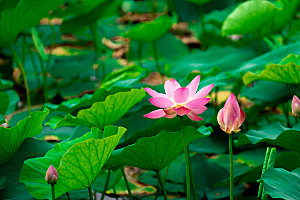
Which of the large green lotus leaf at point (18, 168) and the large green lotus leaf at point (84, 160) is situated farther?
the large green lotus leaf at point (18, 168)

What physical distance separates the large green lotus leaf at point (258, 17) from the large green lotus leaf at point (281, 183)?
2.60ft

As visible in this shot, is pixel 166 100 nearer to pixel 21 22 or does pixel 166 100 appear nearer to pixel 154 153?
pixel 154 153

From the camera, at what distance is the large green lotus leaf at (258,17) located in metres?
1.51

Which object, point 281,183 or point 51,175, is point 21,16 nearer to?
point 51,175

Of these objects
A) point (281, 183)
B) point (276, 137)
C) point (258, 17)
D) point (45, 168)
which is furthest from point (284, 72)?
point (45, 168)

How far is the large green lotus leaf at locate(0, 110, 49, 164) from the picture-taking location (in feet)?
2.92

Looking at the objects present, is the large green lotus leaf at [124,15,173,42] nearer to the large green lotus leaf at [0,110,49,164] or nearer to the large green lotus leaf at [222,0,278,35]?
the large green lotus leaf at [222,0,278,35]

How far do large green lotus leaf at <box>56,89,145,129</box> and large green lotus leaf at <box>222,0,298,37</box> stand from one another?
70 centimetres

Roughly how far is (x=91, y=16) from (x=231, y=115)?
147 cm

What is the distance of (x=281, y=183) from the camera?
0.83 meters

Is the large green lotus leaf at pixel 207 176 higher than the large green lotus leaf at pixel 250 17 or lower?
lower

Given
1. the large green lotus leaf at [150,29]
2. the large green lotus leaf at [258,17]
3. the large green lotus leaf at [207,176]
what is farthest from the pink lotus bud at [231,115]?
the large green lotus leaf at [150,29]

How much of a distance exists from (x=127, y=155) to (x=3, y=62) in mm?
1974

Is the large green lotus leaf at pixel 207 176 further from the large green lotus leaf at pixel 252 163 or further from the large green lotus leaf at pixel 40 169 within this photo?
the large green lotus leaf at pixel 40 169
